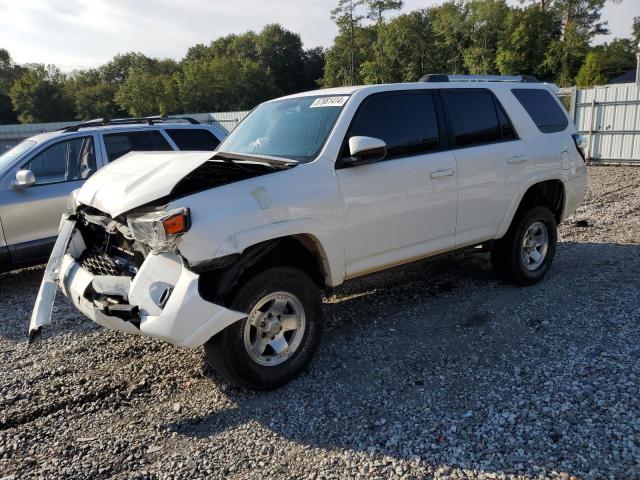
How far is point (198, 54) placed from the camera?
95938 mm

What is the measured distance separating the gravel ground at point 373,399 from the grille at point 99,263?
0.85 m

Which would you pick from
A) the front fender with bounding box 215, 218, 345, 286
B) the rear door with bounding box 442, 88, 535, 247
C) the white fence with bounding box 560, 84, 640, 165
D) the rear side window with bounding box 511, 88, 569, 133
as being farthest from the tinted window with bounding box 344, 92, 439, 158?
the white fence with bounding box 560, 84, 640, 165

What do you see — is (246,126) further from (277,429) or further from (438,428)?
(438,428)

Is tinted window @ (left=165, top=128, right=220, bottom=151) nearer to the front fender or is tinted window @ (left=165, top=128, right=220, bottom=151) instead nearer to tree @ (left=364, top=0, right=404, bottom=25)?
the front fender

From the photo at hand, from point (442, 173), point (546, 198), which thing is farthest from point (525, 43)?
point (442, 173)

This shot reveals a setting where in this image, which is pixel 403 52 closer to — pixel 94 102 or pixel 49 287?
pixel 94 102

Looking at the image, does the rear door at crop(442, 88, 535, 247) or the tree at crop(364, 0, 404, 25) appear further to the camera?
the tree at crop(364, 0, 404, 25)

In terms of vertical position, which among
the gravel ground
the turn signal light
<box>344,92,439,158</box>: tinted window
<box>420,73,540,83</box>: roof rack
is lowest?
the gravel ground

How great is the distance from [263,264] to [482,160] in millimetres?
2428

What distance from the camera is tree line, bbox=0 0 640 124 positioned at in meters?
48.7

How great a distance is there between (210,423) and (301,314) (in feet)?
3.11

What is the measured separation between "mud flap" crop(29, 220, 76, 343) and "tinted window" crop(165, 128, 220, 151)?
12.0 ft

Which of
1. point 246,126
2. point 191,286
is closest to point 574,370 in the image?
point 191,286

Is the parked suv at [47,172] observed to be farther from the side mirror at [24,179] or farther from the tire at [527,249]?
the tire at [527,249]
